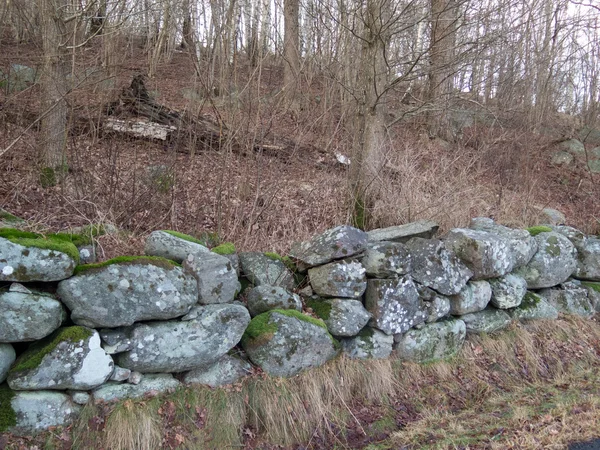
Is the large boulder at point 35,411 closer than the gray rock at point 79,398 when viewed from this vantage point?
Yes

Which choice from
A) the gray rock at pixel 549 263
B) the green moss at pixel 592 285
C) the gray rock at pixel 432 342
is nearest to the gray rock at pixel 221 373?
the gray rock at pixel 432 342

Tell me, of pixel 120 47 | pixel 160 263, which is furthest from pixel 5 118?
pixel 120 47

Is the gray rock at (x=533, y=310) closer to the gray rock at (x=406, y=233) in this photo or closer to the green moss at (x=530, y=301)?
the green moss at (x=530, y=301)

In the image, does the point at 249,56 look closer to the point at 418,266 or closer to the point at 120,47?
the point at 120,47

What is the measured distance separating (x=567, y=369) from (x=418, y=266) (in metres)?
2.11

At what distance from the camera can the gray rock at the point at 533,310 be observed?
5562 mm

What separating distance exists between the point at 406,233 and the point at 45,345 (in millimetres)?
3600

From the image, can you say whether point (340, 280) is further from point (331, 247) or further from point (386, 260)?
point (386, 260)

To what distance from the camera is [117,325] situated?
10.8ft

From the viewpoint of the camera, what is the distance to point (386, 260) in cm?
458

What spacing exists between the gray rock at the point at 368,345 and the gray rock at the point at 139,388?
1.64 meters

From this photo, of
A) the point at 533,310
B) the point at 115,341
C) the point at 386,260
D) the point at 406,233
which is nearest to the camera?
the point at 115,341

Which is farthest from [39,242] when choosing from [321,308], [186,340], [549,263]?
[549,263]

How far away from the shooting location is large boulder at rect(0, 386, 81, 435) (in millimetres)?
2988
